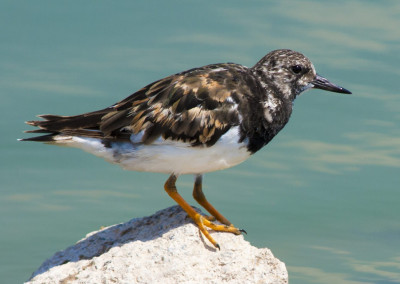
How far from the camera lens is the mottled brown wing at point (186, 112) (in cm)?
876

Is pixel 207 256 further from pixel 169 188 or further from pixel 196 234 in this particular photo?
pixel 169 188

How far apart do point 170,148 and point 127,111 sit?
856 mm

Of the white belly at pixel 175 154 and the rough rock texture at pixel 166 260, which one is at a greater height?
the white belly at pixel 175 154

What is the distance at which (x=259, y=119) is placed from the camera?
9016mm

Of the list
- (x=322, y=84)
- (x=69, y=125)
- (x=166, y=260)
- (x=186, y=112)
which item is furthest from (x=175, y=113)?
(x=322, y=84)

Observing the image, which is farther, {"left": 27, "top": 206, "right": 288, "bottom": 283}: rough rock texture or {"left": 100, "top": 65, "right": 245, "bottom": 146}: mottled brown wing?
{"left": 100, "top": 65, "right": 245, "bottom": 146}: mottled brown wing

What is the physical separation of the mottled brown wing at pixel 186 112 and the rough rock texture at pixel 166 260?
3.70 feet

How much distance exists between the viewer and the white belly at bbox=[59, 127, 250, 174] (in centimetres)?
874

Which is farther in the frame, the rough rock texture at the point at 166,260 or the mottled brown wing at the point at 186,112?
the mottled brown wing at the point at 186,112

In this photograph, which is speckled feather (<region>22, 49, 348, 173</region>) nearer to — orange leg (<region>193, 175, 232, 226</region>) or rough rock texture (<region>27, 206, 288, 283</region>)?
orange leg (<region>193, 175, 232, 226</region>)

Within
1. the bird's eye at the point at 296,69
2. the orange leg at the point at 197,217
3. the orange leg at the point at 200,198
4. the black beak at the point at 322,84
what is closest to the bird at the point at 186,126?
the orange leg at the point at 197,217

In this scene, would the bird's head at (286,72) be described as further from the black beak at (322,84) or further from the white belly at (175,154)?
the white belly at (175,154)

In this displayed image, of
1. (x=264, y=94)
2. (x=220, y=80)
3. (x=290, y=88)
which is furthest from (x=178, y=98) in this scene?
(x=290, y=88)

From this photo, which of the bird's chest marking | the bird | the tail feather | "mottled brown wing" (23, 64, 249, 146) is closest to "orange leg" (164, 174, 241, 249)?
the bird
